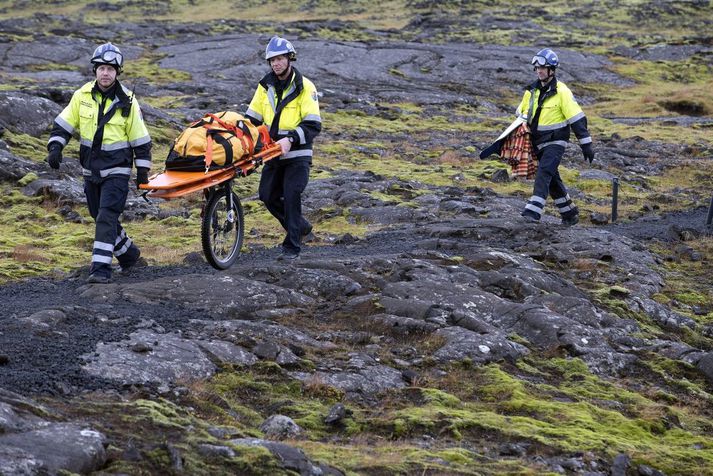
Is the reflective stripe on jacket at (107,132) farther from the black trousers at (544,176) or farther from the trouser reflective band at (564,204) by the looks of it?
the trouser reflective band at (564,204)

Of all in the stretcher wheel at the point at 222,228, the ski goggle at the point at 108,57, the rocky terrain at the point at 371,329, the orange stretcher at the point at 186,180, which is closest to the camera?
the rocky terrain at the point at 371,329

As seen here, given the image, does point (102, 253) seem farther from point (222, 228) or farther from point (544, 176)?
point (544, 176)

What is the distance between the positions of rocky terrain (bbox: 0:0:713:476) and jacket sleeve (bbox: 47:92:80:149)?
1.89m

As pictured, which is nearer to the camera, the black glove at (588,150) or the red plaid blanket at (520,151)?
the black glove at (588,150)

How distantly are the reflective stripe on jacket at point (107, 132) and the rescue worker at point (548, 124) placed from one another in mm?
7479

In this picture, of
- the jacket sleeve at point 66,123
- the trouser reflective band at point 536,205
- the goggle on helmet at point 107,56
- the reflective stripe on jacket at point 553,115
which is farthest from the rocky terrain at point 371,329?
the goggle on helmet at point 107,56

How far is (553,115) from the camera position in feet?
56.8

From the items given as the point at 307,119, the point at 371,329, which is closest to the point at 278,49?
the point at 307,119

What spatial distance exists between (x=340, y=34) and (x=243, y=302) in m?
55.1

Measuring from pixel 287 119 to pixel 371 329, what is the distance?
11.4ft

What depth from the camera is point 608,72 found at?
56594 millimetres

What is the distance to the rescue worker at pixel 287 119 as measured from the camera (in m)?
12.8

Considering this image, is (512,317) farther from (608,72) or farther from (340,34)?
(340,34)

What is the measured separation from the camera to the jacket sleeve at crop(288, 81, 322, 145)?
12898mm
